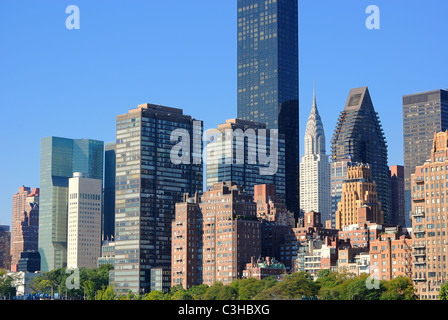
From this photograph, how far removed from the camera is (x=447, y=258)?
19212 centimetres

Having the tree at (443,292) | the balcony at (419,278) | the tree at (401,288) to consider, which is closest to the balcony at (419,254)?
the balcony at (419,278)

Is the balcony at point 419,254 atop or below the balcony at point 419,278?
atop

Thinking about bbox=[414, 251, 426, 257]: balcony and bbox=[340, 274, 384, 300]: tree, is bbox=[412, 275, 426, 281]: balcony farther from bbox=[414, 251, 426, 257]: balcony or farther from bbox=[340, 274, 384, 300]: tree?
bbox=[340, 274, 384, 300]: tree

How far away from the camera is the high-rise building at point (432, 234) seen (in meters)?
194

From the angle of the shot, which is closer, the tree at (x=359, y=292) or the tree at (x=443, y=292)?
the tree at (x=443, y=292)

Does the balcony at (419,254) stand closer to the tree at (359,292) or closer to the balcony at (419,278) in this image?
the balcony at (419,278)

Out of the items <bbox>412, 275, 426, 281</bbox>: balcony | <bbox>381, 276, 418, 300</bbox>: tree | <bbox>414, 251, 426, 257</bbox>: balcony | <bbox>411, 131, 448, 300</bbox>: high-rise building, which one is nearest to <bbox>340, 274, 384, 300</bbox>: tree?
<bbox>381, 276, 418, 300</bbox>: tree

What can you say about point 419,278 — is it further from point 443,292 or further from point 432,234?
point 443,292

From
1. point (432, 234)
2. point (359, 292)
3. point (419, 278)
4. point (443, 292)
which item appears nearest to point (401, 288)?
point (419, 278)

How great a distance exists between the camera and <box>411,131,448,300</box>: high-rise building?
635 ft
